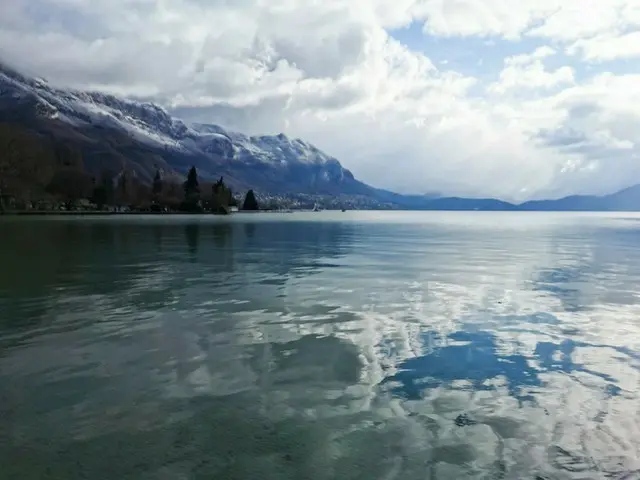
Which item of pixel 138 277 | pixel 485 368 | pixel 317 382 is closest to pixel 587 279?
pixel 485 368

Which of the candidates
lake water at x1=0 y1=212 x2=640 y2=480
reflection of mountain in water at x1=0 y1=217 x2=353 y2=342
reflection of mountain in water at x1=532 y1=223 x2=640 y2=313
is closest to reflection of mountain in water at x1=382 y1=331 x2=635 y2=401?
lake water at x1=0 y1=212 x2=640 y2=480

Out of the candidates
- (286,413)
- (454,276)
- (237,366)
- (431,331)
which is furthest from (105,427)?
(454,276)

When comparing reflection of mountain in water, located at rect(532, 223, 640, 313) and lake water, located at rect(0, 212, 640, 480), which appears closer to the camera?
lake water, located at rect(0, 212, 640, 480)

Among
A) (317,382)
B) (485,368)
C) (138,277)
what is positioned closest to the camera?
(317,382)

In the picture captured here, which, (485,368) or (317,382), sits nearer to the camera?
(317,382)

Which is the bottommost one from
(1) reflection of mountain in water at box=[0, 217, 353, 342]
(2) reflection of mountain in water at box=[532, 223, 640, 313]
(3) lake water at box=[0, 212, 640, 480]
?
(1) reflection of mountain in water at box=[0, 217, 353, 342]

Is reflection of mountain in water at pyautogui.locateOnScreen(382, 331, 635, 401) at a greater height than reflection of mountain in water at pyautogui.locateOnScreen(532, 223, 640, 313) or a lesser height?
greater

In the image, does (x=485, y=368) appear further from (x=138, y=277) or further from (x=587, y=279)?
(x=138, y=277)

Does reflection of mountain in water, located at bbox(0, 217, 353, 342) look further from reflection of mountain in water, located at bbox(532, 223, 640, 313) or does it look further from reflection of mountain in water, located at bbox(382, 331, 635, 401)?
reflection of mountain in water, located at bbox(532, 223, 640, 313)

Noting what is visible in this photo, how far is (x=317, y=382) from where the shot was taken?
18.5 meters

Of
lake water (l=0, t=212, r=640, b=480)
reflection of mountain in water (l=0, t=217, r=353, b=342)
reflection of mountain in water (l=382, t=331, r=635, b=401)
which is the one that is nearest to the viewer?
lake water (l=0, t=212, r=640, b=480)

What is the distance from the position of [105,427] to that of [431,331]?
53.3ft

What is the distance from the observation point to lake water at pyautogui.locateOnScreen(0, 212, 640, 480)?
42.0 ft

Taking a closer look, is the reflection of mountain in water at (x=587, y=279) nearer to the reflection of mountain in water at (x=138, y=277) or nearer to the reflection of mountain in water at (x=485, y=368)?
the reflection of mountain in water at (x=485, y=368)
